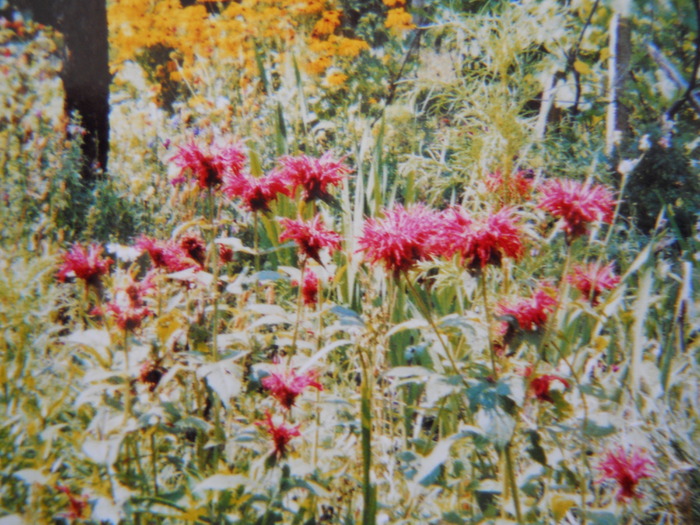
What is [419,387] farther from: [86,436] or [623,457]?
[86,436]

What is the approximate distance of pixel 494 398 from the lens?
0.83 meters

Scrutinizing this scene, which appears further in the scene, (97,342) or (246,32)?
(246,32)

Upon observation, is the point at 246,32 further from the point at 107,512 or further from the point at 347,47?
the point at 107,512

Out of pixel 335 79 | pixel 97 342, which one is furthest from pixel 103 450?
pixel 335 79

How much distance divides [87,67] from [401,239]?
3110 millimetres

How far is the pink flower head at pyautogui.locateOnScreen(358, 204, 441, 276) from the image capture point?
0.93 meters

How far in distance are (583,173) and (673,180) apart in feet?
1.36

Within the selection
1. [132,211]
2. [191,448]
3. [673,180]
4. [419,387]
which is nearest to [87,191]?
[132,211]

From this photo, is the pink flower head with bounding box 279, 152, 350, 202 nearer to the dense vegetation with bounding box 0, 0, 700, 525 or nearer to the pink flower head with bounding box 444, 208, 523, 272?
the dense vegetation with bounding box 0, 0, 700, 525

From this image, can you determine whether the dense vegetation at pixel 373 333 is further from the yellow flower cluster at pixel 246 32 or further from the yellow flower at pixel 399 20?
the yellow flower at pixel 399 20

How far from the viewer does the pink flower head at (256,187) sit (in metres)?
1.14

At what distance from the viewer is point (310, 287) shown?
4.50ft

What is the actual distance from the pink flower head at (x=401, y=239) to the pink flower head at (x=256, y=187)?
29 cm

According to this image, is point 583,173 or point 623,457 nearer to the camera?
Answer: point 623,457
